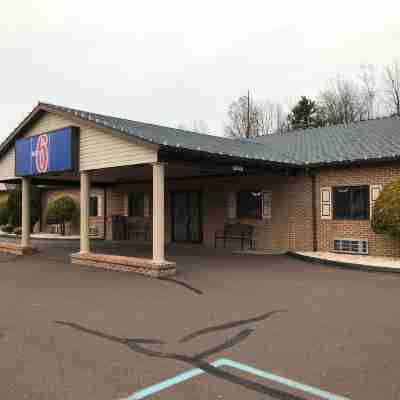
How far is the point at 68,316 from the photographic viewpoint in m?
6.38

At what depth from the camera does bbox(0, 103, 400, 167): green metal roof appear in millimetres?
10977

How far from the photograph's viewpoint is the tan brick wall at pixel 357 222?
1176 cm

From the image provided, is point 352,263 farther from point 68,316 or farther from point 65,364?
point 65,364

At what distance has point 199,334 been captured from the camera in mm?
5387

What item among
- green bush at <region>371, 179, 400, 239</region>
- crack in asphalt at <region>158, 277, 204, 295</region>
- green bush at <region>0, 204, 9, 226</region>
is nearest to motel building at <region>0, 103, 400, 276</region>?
crack in asphalt at <region>158, 277, 204, 295</region>

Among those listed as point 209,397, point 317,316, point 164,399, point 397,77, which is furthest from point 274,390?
point 397,77

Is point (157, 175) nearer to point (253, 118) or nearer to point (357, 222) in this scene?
point (357, 222)

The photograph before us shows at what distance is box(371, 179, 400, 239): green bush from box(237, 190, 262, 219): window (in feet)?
14.1

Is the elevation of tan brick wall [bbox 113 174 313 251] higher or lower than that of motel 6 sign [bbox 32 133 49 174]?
lower

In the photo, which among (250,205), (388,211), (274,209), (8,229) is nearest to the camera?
(388,211)

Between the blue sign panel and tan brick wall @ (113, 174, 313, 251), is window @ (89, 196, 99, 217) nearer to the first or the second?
tan brick wall @ (113, 174, 313, 251)

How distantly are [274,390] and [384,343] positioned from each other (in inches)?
77.6

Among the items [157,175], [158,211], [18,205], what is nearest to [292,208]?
[158,211]

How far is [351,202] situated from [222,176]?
477 cm
